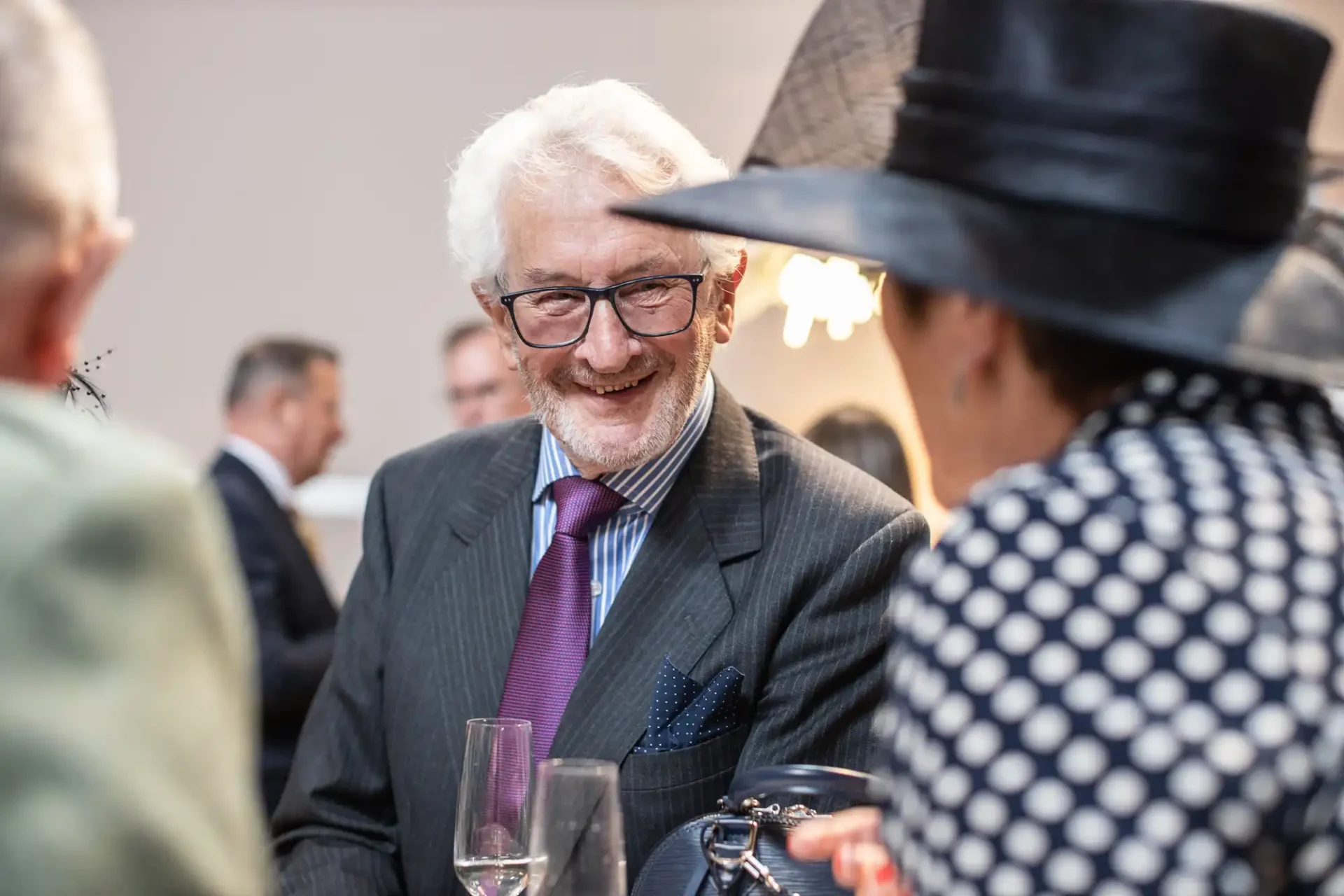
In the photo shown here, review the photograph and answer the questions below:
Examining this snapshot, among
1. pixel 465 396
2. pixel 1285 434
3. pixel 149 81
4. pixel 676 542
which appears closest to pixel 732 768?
pixel 676 542

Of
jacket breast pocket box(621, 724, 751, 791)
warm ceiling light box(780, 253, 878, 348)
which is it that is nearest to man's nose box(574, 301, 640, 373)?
jacket breast pocket box(621, 724, 751, 791)

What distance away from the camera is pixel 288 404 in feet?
15.9

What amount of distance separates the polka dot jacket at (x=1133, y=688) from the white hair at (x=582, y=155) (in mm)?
1117

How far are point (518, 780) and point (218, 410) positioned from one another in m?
4.83

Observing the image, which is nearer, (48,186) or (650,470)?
(48,186)

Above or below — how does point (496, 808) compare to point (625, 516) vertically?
below

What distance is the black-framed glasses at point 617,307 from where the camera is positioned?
2023 millimetres

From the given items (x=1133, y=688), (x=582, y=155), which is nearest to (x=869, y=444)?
(x=582, y=155)

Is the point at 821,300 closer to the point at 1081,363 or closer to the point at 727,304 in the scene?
the point at 727,304

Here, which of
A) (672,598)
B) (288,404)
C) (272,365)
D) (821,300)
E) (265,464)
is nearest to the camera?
(672,598)

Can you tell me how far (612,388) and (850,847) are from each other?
0.89 metres

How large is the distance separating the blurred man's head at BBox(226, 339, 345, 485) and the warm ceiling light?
5.89ft

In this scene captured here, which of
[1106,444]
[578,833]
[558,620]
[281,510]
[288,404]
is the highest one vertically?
[1106,444]

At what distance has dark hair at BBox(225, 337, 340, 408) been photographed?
15.9 ft
